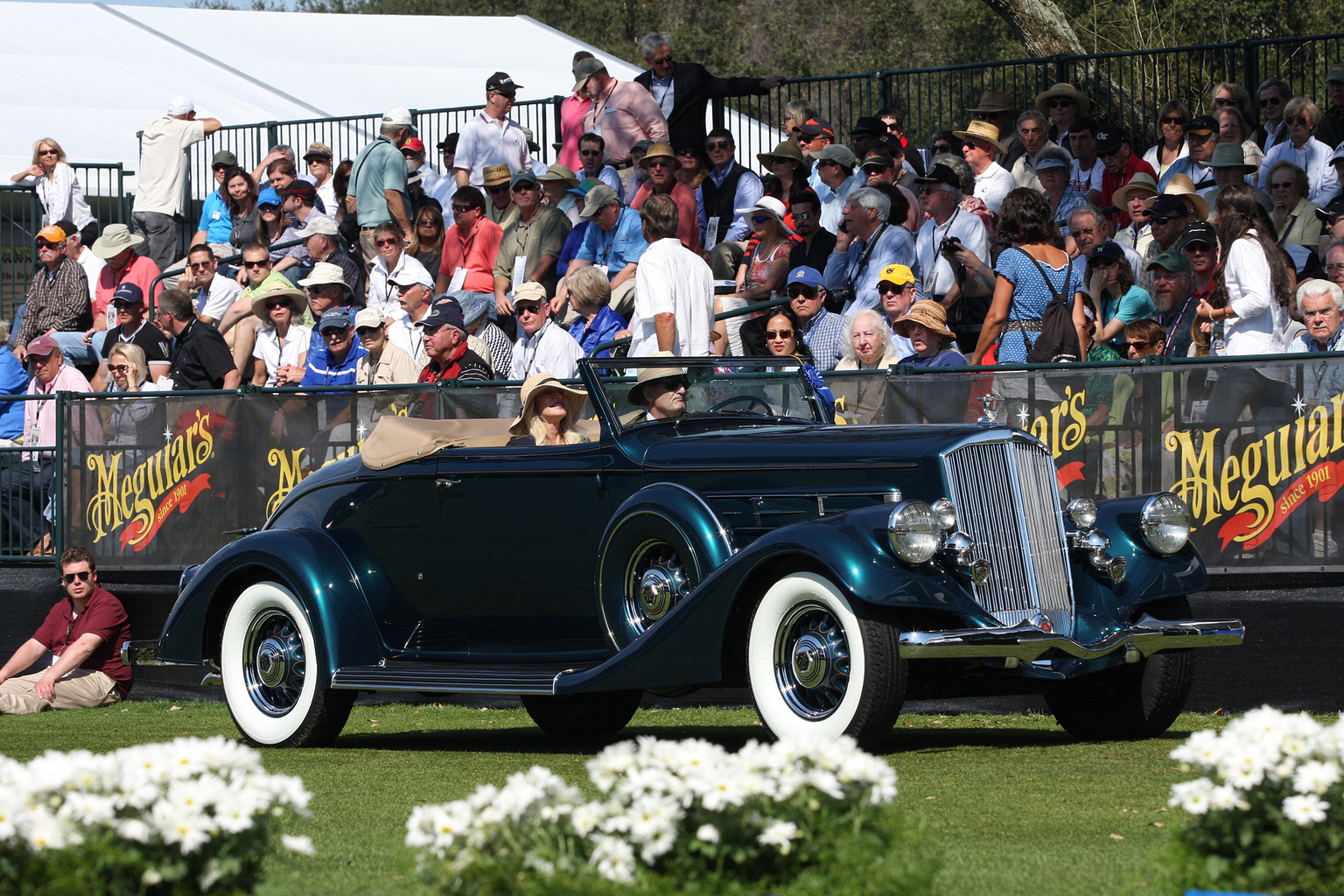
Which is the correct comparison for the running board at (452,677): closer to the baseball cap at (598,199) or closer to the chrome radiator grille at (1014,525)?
the chrome radiator grille at (1014,525)

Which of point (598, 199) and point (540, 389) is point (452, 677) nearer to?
point (540, 389)

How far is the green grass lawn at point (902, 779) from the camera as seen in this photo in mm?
4441

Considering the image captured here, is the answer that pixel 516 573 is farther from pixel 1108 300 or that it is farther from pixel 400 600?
pixel 1108 300

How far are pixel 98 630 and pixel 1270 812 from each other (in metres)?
9.36

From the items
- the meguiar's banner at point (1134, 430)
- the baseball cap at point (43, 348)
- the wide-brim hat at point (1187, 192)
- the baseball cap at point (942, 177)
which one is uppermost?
the baseball cap at point (942, 177)

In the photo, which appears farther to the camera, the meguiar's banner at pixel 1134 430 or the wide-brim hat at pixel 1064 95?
the wide-brim hat at pixel 1064 95

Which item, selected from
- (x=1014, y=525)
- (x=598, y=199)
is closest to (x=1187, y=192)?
(x=598, y=199)

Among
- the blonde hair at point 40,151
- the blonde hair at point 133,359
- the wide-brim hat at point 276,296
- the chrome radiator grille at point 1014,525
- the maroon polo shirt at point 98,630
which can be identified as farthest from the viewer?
the blonde hair at point 40,151

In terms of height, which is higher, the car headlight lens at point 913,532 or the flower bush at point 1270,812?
the car headlight lens at point 913,532

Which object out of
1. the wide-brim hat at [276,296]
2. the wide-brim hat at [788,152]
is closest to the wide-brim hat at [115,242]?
the wide-brim hat at [276,296]

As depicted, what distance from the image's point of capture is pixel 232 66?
26.8 meters

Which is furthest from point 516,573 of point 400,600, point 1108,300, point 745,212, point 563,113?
point 563,113

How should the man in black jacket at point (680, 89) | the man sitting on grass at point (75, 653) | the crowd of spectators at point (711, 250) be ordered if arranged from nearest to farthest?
1. the crowd of spectators at point (711, 250)
2. the man sitting on grass at point (75, 653)
3. the man in black jacket at point (680, 89)

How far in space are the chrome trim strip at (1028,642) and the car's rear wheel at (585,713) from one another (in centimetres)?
234
